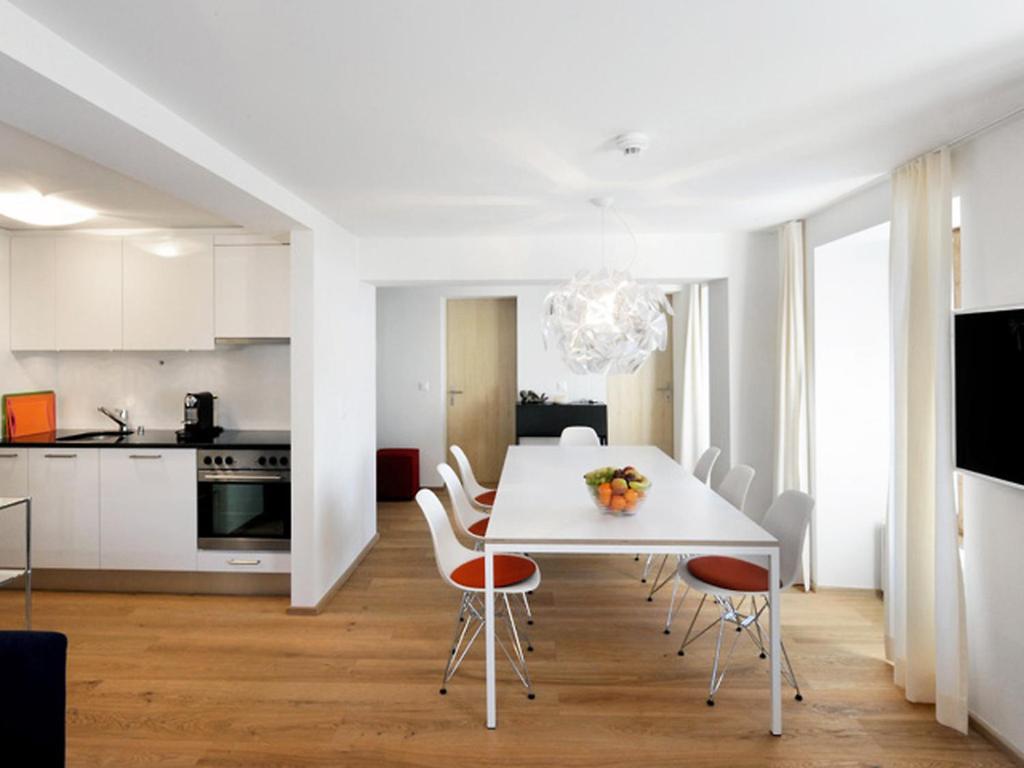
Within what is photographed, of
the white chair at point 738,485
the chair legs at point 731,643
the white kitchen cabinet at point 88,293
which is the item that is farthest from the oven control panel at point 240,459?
the white chair at point 738,485

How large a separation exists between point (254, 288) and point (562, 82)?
2.87 metres

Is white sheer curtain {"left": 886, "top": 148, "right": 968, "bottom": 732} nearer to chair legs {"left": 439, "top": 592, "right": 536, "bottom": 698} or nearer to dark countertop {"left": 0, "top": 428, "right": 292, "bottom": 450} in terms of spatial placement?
chair legs {"left": 439, "top": 592, "right": 536, "bottom": 698}

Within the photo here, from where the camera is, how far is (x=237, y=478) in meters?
Result: 3.81

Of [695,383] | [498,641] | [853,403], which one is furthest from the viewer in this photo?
[695,383]

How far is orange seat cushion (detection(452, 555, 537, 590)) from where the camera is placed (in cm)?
271

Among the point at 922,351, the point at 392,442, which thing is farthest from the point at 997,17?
the point at 392,442

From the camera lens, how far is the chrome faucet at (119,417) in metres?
4.28

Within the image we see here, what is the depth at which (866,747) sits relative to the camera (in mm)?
2338

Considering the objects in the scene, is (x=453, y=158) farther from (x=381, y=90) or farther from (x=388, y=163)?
(x=381, y=90)

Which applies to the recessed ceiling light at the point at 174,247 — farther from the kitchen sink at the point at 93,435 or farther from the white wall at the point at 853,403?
the white wall at the point at 853,403

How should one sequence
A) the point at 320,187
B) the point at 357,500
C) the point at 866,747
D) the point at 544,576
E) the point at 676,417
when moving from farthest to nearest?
→ the point at 676,417 < the point at 357,500 < the point at 544,576 < the point at 320,187 < the point at 866,747

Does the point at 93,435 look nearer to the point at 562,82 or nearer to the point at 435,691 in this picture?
the point at 435,691

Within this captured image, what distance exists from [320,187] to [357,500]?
7.75 feet

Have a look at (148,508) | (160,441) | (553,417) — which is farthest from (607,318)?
(553,417)
